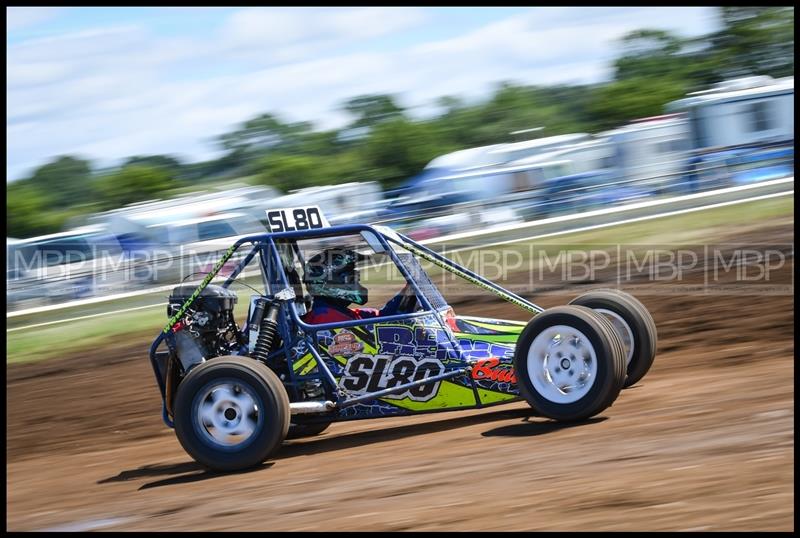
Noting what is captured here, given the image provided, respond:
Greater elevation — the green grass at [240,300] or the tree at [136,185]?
the tree at [136,185]

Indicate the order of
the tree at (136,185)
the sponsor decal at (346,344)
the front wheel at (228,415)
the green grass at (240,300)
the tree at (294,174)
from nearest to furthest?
the front wheel at (228,415) < the sponsor decal at (346,344) < the green grass at (240,300) < the tree at (136,185) < the tree at (294,174)

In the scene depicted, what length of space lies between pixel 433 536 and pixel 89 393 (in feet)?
24.4

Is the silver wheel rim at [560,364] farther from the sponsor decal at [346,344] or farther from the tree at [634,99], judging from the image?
the tree at [634,99]

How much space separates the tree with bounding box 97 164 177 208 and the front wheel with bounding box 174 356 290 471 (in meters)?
34.5

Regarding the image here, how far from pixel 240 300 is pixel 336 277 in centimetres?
804

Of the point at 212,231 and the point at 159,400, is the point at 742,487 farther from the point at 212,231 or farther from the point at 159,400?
the point at 212,231

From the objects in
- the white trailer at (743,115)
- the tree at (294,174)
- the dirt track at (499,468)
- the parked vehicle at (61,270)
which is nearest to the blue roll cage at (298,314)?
the dirt track at (499,468)

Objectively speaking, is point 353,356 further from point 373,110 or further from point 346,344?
point 373,110

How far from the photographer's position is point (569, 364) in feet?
19.9

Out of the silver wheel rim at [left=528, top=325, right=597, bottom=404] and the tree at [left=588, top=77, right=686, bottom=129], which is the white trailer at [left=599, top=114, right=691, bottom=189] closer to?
the silver wheel rim at [left=528, top=325, right=597, bottom=404]

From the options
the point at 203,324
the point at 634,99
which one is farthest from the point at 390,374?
the point at 634,99

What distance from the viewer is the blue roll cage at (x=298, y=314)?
257 inches

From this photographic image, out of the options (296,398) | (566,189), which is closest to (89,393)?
(296,398)

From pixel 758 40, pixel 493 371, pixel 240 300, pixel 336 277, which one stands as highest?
pixel 758 40
